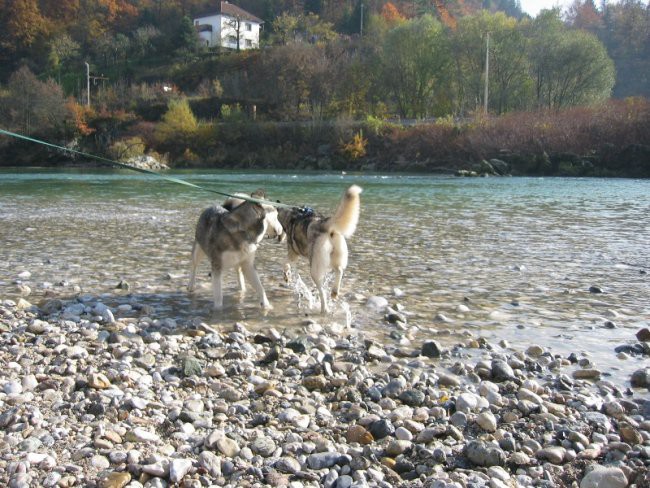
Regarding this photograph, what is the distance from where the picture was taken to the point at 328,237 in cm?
696

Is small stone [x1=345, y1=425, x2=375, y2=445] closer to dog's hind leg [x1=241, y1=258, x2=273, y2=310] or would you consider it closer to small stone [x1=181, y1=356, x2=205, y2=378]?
small stone [x1=181, y1=356, x2=205, y2=378]

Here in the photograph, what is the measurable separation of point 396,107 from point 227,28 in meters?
53.4

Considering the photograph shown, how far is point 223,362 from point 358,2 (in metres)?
130

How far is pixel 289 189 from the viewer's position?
31.0 meters

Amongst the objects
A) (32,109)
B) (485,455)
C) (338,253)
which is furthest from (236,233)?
(32,109)

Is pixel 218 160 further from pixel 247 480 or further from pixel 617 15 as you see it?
pixel 617 15

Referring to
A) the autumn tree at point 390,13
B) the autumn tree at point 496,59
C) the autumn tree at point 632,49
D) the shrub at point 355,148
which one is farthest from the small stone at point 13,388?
the autumn tree at point 390,13

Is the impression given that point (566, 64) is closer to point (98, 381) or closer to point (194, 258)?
point (194, 258)

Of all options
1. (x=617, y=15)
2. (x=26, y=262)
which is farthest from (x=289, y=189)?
(x=617, y=15)

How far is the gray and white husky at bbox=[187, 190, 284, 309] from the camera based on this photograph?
22.9ft

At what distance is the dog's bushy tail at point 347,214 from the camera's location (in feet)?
22.0

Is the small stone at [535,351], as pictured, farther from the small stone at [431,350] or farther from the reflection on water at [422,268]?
the small stone at [431,350]

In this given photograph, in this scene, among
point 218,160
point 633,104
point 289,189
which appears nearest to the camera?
point 289,189

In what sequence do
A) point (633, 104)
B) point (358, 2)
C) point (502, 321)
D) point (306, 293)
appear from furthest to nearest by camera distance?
point (358, 2), point (633, 104), point (306, 293), point (502, 321)
